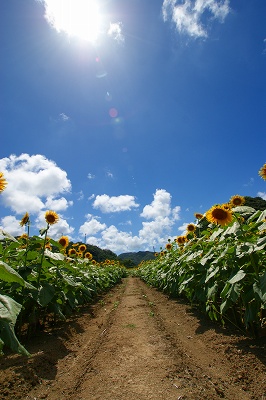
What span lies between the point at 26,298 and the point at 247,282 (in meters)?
3.25

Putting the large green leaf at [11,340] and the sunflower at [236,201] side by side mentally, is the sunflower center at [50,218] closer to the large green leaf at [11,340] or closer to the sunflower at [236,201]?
the sunflower at [236,201]

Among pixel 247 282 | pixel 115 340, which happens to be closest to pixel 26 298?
pixel 115 340

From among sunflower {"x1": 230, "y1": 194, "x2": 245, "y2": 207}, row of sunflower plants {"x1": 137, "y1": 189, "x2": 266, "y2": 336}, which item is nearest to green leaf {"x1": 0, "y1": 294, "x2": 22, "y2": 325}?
row of sunflower plants {"x1": 137, "y1": 189, "x2": 266, "y2": 336}

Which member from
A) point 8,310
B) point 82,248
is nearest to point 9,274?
point 8,310

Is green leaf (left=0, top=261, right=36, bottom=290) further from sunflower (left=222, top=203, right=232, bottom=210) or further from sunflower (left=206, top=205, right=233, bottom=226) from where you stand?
sunflower (left=222, top=203, right=232, bottom=210)

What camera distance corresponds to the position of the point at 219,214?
4285mm

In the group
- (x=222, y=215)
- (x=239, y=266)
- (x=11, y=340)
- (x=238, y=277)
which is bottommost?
(x=11, y=340)

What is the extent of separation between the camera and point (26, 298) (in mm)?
4105

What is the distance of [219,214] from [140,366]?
8.02ft

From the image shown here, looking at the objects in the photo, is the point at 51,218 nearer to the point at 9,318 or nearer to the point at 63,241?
the point at 63,241

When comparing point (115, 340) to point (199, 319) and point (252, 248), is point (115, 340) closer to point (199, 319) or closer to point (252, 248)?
point (199, 319)

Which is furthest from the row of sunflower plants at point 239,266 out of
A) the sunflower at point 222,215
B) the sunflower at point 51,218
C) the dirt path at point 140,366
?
the sunflower at point 51,218

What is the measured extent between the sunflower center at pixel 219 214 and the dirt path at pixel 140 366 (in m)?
1.83

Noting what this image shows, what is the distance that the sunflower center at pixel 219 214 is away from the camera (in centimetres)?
428
